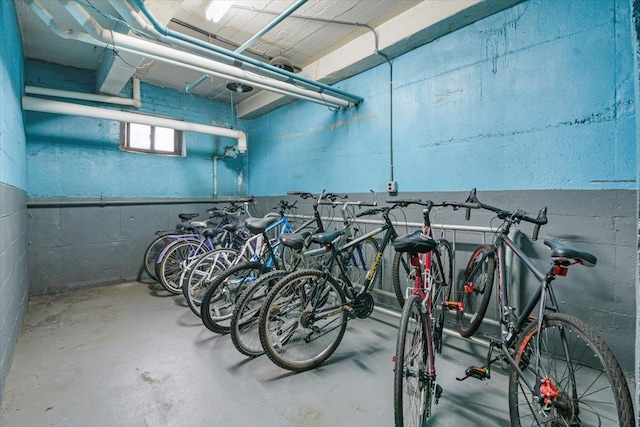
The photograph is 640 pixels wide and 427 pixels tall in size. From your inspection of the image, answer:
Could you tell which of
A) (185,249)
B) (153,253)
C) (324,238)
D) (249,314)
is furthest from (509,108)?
(153,253)

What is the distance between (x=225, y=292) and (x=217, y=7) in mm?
2389

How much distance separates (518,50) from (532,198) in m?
1.24

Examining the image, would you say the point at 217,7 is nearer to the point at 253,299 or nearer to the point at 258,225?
the point at 258,225

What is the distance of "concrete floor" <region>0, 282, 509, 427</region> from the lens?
1550 mm

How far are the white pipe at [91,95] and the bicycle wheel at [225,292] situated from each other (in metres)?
3.38

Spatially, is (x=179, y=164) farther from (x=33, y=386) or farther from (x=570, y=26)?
(x=570, y=26)

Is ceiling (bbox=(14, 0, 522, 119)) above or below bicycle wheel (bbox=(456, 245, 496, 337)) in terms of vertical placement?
above

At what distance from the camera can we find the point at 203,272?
9.41 ft

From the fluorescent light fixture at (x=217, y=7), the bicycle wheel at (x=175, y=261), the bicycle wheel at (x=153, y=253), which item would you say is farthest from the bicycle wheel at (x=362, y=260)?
the bicycle wheel at (x=153, y=253)

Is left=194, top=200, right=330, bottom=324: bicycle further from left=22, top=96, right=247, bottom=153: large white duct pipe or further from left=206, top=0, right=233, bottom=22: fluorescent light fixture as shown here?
left=22, top=96, right=247, bottom=153: large white duct pipe

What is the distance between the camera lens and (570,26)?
81.7 inches

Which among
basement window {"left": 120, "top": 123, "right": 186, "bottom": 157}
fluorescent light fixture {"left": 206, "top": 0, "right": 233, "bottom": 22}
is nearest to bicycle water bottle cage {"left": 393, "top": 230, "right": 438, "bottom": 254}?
fluorescent light fixture {"left": 206, "top": 0, "right": 233, "bottom": 22}

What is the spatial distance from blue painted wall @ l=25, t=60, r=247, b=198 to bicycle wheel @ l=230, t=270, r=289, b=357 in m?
3.24

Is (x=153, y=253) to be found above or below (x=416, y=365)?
above
